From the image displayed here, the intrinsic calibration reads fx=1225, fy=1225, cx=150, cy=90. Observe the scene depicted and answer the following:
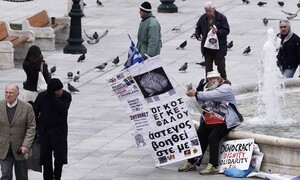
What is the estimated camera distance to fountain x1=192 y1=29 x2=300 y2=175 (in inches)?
640

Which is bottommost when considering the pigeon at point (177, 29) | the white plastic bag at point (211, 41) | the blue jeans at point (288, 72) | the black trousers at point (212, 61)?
the pigeon at point (177, 29)

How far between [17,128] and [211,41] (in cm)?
710

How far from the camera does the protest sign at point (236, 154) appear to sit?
16562 millimetres

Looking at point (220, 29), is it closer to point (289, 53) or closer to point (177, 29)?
point (289, 53)

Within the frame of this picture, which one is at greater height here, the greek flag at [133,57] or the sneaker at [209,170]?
the greek flag at [133,57]

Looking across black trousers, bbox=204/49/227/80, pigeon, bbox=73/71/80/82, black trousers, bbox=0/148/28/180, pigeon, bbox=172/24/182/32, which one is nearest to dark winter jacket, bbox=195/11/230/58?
black trousers, bbox=204/49/227/80

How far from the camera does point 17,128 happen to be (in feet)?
49.2

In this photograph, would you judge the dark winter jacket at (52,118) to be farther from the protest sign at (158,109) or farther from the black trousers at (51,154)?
the protest sign at (158,109)

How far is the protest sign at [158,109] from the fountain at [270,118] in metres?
0.66

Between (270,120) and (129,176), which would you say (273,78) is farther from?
(129,176)

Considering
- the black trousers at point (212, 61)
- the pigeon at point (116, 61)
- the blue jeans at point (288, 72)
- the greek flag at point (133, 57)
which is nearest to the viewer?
the greek flag at point (133, 57)

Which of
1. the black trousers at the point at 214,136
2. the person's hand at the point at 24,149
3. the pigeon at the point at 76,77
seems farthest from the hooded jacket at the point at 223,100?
the pigeon at the point at 76,77

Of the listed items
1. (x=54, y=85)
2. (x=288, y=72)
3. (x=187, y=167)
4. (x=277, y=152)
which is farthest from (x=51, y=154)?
(x=288, y=72)

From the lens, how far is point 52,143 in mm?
15430
